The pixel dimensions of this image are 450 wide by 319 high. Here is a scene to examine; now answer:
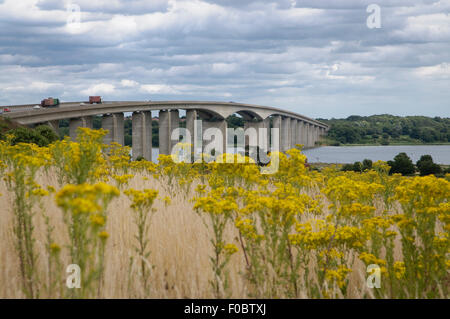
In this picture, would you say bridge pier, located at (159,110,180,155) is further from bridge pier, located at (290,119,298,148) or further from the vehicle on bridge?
bridge pier, located at (290,119,298,148)

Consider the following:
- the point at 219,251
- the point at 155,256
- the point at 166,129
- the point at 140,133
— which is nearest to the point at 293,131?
the point at 166,129

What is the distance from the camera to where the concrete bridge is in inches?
1782

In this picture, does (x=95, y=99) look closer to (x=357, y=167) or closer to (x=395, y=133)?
(x=357, y=167)

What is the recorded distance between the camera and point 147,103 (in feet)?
186

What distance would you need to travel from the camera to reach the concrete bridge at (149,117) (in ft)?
148

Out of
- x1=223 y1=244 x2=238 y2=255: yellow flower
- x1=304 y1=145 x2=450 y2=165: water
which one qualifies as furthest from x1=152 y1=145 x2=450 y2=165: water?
x1=223 y1=244 x2=238 y2=255: yellow flower

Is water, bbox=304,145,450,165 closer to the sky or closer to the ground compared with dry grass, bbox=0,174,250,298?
closer to the sky

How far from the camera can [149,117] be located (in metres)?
59.4

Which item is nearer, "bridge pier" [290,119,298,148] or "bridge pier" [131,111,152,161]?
"bridge pier" [131,111,152,161]

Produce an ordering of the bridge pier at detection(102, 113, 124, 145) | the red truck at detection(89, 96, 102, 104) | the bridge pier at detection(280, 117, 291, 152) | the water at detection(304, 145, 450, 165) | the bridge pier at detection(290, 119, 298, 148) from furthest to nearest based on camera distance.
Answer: the bridge pier at detection(290, 119, 298, 148), the bridge pier at detection(280, 117, 291, 152), the water at detection(304, 145, 450, 165), the red truck at detection(89, 96, 102, 104), the bridge pier at detection(102, 113, 124, 145)

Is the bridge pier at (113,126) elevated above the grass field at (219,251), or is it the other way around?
the bridge pier at (113,126)

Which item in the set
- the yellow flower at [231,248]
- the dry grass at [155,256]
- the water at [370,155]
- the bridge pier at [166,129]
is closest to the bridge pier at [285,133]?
the water at [370,155]

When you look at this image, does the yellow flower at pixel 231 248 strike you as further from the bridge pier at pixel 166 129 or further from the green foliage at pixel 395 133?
the green foliage at pixel 395 133
